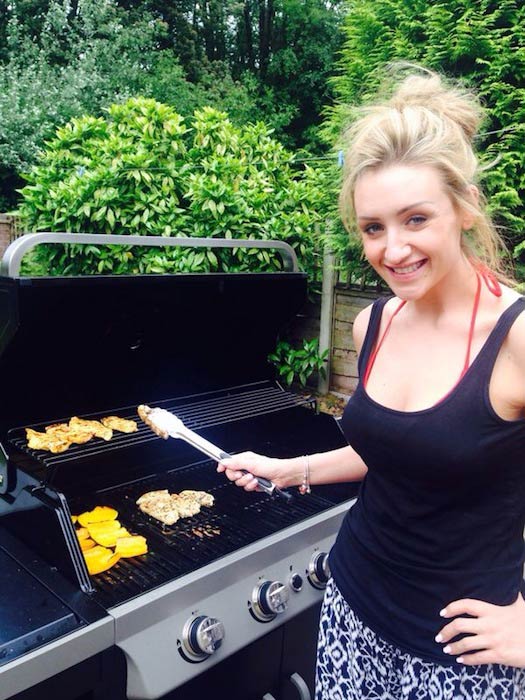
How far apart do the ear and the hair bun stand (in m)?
0.15

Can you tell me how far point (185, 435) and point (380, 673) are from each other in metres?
0.74

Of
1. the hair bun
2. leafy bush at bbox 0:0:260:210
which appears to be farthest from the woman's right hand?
leafy bush at bbox 0:0:260:210

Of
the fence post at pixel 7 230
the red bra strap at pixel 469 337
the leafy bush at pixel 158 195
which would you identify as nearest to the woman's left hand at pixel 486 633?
the red bra strap at pixel 469 337

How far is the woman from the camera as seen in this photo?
1027 mm

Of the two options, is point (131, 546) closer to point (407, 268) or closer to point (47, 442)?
→ point (47, 442)

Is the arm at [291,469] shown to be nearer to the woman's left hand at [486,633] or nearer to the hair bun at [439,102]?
the woman's left hand at [486,633]

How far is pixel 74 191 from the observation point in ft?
9.01

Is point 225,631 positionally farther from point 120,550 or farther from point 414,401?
point 414,401

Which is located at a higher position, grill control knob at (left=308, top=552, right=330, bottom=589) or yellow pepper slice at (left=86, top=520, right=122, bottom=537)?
yellow pepper slice at (left=86, top=520, right=122, bottom=537)

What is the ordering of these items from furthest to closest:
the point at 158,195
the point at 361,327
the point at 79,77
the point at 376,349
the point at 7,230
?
the point at 79,77
the point at 7,230
the point at 158,195
the point at 361,327
the point at 376,349

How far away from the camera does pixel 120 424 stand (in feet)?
6.76

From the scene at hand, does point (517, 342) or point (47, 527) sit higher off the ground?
point (517, 342)

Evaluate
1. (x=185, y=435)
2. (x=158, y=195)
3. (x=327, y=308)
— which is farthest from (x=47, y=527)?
(x=327, y=308)

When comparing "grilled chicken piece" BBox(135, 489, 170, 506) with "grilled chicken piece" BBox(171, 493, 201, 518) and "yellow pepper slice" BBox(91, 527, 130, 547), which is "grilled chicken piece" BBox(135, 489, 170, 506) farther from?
"yellow pepper slice" BBox(91, 527, 130, 547)
